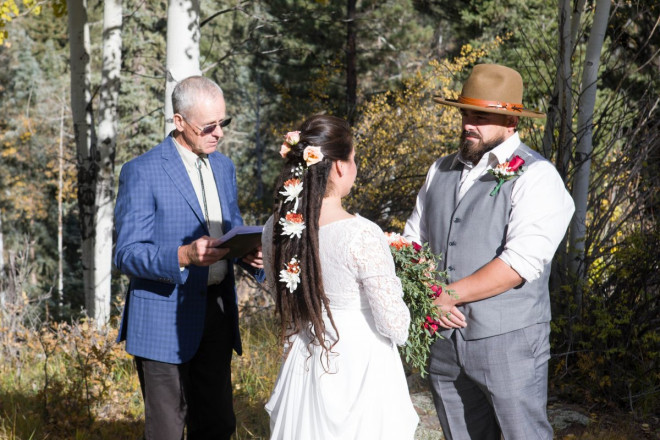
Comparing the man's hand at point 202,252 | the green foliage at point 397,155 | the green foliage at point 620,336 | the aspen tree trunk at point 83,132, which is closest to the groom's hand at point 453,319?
the man's hand at point 202,252

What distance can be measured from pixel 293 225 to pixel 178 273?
29.5 inches

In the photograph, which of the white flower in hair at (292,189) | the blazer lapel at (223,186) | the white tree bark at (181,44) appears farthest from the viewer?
the white tree bark at (181,44)

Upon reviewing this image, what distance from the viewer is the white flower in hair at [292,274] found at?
8.48ft

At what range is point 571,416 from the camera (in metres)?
4.95

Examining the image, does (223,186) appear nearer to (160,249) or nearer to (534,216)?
(160,249)

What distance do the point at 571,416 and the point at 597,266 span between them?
126cm

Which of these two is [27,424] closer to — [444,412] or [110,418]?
[110,418]

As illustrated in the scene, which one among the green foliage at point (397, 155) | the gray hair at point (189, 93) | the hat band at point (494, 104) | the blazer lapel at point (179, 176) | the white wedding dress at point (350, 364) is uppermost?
the hat band at point (494, 104)

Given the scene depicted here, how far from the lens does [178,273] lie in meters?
3.04

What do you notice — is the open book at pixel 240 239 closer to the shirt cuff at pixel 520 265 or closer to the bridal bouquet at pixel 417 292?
the bridal bouquet at pixel 417 292

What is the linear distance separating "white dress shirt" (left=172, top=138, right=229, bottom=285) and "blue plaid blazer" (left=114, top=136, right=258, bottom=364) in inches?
2.9

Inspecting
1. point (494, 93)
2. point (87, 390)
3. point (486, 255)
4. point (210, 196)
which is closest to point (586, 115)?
point (494, 93)

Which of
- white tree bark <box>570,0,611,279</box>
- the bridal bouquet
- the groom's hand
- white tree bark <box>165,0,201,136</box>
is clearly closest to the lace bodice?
the bridal bouquet

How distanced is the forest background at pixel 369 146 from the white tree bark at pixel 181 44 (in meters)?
0.68
